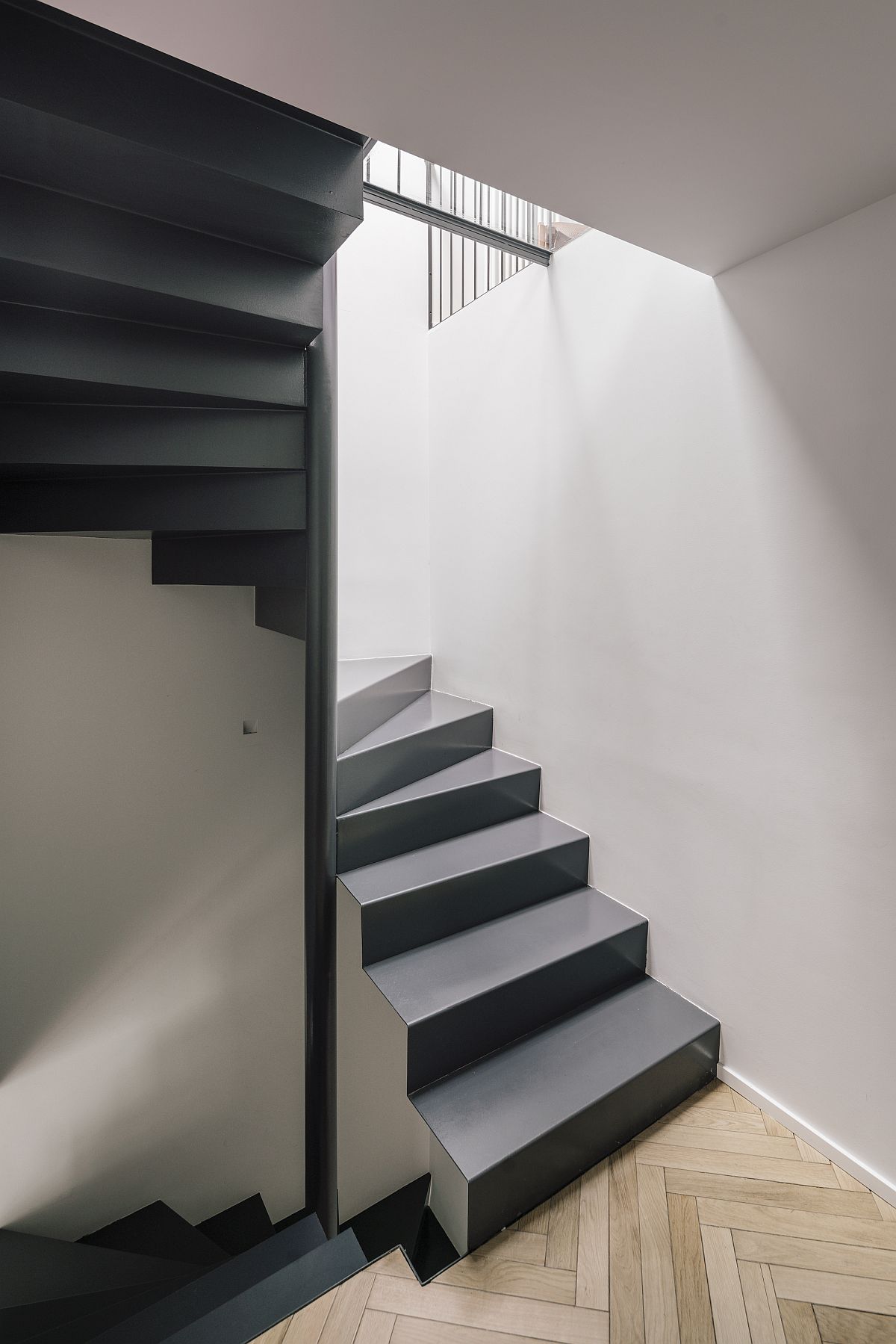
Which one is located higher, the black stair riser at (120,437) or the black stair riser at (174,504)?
the black stair riser at (120,437)

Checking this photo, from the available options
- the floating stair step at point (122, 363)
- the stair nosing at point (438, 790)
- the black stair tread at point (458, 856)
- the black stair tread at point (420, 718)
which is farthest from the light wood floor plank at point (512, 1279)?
the floating stair step at point (122, 363)

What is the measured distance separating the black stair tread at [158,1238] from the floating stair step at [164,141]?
3.50 m

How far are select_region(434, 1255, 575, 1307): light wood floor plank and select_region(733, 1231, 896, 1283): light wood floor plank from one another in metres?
0.43

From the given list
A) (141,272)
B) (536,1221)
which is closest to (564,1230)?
(536,1221)

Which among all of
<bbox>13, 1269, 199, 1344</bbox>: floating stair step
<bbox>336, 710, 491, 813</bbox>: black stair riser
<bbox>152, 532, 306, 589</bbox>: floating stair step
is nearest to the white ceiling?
<bbox>152, 532, 306, 589</bbox>: floating stair step

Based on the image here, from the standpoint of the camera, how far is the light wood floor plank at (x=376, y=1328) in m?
1.39

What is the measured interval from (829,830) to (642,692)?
28.6 inches

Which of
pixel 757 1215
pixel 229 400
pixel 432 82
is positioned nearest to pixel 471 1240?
pixel 757 1215

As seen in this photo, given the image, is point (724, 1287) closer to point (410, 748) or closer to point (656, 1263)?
point (656, 1263)

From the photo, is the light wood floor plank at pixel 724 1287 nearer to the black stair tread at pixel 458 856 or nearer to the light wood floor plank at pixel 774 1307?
the light wood floor plank at pixel 774 1307

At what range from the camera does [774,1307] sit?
4.63 ft

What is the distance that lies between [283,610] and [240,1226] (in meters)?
2.77

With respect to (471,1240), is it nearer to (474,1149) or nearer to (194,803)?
(474,1149)

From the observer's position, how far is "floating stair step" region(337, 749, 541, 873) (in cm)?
235
